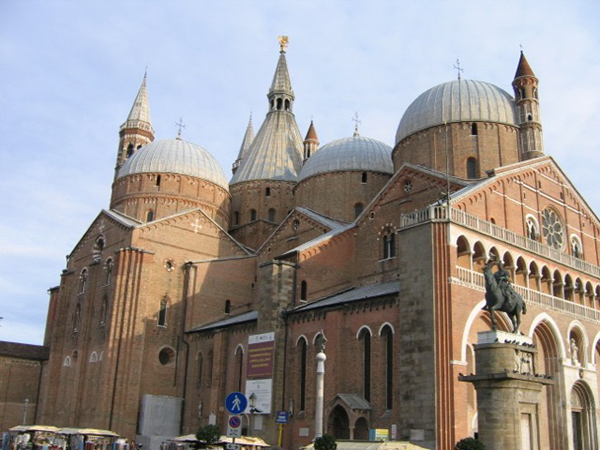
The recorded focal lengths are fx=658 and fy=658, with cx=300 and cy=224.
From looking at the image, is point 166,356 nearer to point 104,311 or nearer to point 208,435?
point 104,311

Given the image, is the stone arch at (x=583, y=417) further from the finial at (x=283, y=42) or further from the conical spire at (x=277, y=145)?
the finial at (x=283, y=42)

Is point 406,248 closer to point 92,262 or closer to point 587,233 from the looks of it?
point 587,233

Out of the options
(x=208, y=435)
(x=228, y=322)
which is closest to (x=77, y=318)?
(x=228, y=322)

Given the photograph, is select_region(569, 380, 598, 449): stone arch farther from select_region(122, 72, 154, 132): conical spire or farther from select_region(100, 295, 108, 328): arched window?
select_region(122, 72, 154, 132): conical spire

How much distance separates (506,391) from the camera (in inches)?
707

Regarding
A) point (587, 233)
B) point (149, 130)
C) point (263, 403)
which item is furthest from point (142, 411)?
point (149, 130)

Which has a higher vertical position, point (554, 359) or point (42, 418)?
point (554, 359)

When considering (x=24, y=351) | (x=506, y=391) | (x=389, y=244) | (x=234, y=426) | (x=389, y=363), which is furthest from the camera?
(x=24, y=351)

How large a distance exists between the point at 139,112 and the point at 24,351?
89.8 feet

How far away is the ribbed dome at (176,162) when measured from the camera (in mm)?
45438

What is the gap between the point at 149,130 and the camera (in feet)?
211

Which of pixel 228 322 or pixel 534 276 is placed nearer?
pixel 534 276

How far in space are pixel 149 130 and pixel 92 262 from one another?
2538 centimetres

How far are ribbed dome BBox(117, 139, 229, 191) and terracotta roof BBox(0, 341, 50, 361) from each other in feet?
43.9
